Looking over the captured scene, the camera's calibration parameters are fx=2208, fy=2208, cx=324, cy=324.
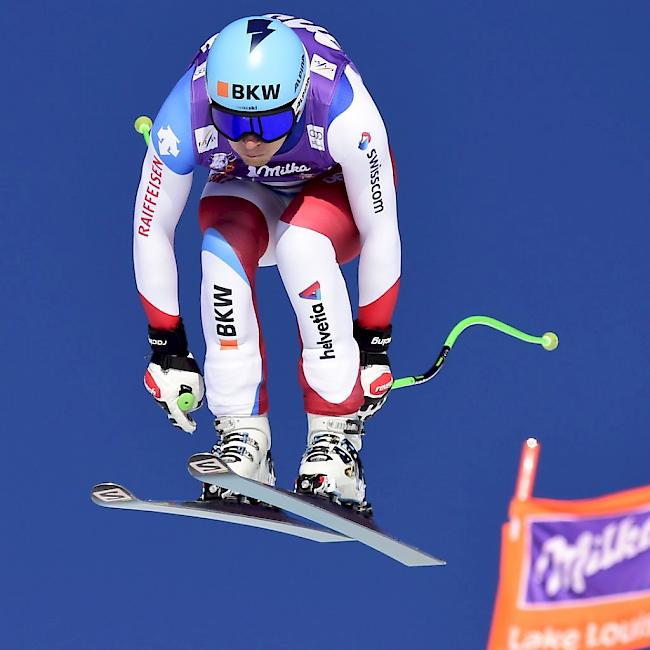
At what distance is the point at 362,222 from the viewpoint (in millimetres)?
5609

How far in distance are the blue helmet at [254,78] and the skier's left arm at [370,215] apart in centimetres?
19

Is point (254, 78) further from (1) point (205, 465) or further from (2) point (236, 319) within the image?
(1) point (205, 465)

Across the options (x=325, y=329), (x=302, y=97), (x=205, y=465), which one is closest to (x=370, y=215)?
(x=325, y=329)

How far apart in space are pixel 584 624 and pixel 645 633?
0.61ft

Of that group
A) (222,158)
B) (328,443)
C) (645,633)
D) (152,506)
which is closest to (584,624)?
(645,633)

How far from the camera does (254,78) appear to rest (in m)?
5.22

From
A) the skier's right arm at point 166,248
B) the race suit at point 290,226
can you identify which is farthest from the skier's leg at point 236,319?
the skier's right arm at point 166,248

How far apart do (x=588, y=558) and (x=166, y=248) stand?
1.35 meters

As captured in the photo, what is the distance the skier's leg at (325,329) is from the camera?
5.54 metres

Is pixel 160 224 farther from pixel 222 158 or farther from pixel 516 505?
pixel 516 505

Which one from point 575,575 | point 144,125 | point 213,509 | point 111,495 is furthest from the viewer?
point 144,125

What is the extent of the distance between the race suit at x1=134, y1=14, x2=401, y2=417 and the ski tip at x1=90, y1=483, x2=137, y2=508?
1.27 feet

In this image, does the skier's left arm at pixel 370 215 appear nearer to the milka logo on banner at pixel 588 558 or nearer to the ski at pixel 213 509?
the ski at pixel 213 509

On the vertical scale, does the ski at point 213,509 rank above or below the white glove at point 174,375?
below
